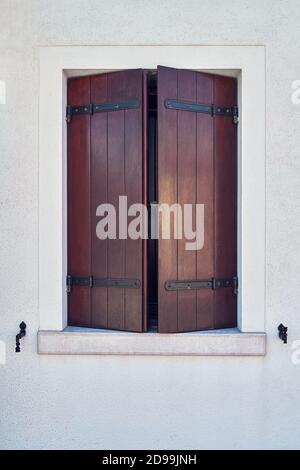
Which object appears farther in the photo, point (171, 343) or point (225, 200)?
point (225, 200)

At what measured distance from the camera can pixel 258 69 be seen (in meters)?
2.67

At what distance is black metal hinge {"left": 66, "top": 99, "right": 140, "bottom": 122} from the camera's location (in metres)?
2.68

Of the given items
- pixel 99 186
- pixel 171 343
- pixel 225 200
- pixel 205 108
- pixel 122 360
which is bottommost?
pixel 122 360

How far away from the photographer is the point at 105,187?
2746 mm

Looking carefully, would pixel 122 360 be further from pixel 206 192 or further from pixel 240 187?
pixel 240 187

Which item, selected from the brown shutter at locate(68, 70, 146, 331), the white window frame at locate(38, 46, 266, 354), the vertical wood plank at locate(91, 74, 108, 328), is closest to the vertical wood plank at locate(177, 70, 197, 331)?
the white window frame at locate(38, 46, 266, 354)

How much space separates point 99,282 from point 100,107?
1.30m

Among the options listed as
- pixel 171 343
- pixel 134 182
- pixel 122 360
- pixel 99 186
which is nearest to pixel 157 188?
pixel 134 182

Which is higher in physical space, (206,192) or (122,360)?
(206,192)

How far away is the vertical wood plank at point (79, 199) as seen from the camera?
109 inches

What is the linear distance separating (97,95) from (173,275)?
1447 mm

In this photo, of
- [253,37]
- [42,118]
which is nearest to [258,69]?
[253,37]

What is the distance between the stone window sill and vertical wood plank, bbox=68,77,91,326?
181 mm
